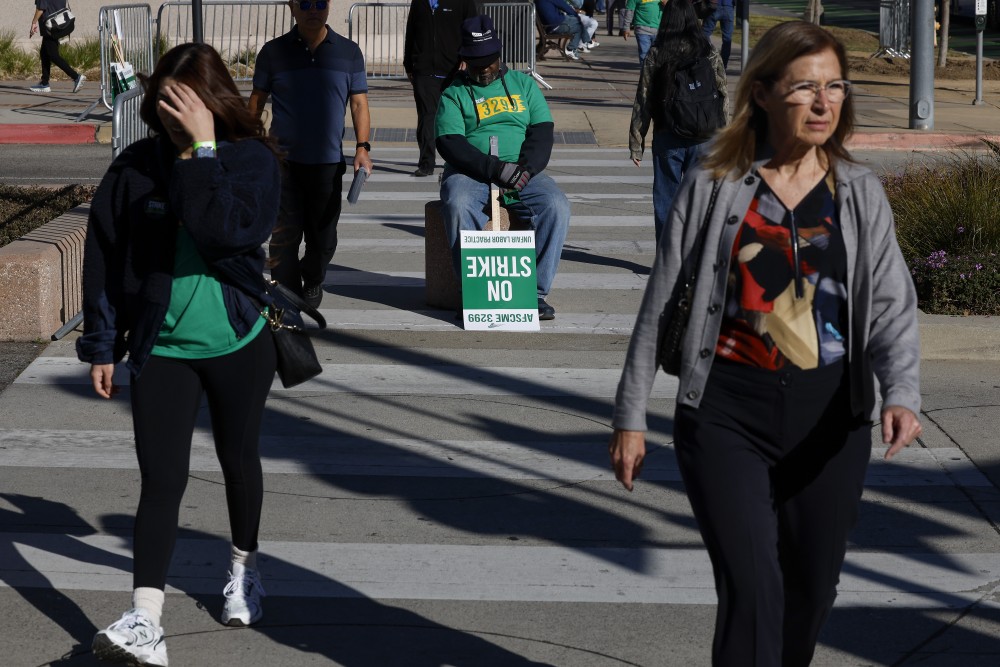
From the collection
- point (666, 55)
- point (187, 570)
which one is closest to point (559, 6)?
point (666, 55)

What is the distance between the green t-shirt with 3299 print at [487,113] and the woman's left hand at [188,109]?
449 cm

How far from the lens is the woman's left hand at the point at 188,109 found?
4.10 m

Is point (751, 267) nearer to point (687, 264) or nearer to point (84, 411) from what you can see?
point (687, 264)

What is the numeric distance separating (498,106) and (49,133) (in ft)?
34.3

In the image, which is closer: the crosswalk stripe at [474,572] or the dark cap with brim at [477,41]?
the crosswalk stripe at [474,572]

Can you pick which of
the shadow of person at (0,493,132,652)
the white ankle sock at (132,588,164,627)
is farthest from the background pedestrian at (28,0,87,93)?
the white ankle sock at (132,588,164,627)

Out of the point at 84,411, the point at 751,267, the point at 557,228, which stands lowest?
the point at 84,411

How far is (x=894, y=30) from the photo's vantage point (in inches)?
1114

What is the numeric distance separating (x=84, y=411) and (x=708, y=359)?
14.5 ft

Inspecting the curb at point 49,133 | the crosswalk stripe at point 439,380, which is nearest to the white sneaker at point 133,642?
the crosswalk stripe at point 439,380

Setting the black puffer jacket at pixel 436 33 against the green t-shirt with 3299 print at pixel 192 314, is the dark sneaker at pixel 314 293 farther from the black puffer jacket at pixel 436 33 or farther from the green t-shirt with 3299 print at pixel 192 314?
the black puffer jacket at pixel 436 33

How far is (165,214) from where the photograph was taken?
4.14 m

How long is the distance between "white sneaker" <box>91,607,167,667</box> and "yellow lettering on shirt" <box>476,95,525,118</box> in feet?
16.4

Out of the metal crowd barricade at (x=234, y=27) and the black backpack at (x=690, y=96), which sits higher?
the black backpack at (x=690, y=96)
